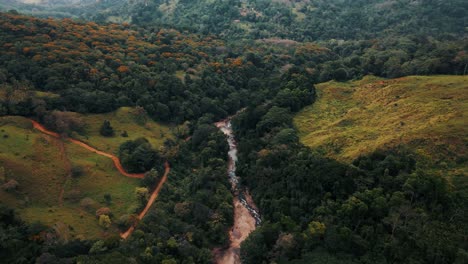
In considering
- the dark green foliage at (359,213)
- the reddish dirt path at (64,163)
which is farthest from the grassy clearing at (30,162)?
the dark green foliage at (359,213)

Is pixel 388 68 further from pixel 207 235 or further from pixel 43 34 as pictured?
pixel 43 34

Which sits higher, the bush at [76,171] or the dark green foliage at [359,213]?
the bush at [76,171]

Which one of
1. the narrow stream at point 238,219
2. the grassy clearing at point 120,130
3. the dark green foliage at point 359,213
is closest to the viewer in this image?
the dark green foliage at point 359,213

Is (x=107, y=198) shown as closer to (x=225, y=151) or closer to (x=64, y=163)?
(x=64, y=163)

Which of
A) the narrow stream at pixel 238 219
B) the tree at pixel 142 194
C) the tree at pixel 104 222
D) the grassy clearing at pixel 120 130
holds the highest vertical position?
the grassy clearing at pixel 120 130

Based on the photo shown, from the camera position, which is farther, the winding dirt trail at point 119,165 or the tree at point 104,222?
the winding dirt trail at point 119,165

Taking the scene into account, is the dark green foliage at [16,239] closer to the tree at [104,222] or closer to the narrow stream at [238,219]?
the tree at [104,222]

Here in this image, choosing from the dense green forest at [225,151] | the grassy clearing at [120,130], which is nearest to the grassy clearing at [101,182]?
the dense green forest at [225,151]

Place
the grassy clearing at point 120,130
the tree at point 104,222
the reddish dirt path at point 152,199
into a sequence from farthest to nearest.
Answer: the grassy clearing at point 120,130 → the reddish dirt path at point 152,199 → the tree at point 104,222
